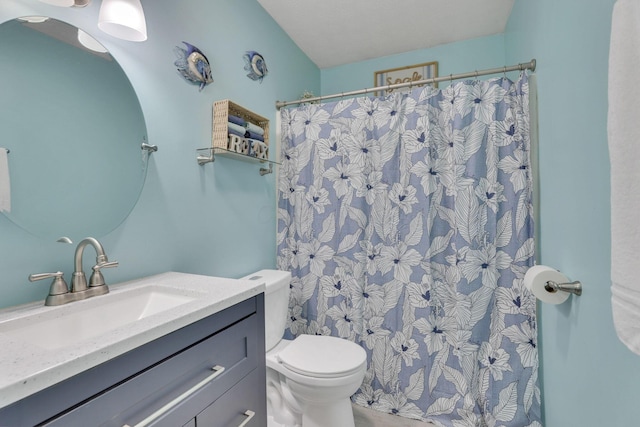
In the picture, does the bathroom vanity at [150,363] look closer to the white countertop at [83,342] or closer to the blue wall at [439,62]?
the white countertop at [83,342]

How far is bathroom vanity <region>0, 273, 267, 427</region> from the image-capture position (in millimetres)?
500

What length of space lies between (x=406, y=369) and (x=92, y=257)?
5.61 ft

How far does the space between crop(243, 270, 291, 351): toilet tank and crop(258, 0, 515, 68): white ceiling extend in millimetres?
1751

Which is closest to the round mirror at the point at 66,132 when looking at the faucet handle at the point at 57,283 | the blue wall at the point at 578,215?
the faucet handle at the point at 57,283

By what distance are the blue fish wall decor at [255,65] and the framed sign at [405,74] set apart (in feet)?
3.25

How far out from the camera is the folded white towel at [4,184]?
78 cm

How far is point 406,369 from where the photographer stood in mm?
1724

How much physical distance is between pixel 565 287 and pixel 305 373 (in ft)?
3.64

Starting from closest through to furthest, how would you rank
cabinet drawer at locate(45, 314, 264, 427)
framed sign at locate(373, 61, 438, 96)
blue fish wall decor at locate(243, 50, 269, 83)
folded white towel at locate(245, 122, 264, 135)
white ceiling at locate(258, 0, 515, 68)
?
cabinet drawer at locate(45, 314, 264, 427)
folded white towel at locate(245, 122, 264, 135)
blue fish wall decor at locate(243, 50, 269, 83)
white ceiling at locate(258, 0, 515, 68)
framed sign at locate(373, 61, 438, 96)

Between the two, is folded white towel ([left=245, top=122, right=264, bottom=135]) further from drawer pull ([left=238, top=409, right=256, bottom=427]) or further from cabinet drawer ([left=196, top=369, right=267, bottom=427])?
drawer pull ([left=238, top=409, right=256, bottom=427])

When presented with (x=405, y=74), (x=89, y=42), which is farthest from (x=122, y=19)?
(x=405, y=74)

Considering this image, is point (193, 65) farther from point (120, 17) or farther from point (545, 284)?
point (545, 284)

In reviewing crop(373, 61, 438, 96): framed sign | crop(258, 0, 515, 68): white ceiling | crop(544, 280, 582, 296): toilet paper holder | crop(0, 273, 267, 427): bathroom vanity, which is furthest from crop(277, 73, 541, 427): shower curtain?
crop(0, 273, 267, 427): bathroom vanity

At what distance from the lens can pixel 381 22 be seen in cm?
202
